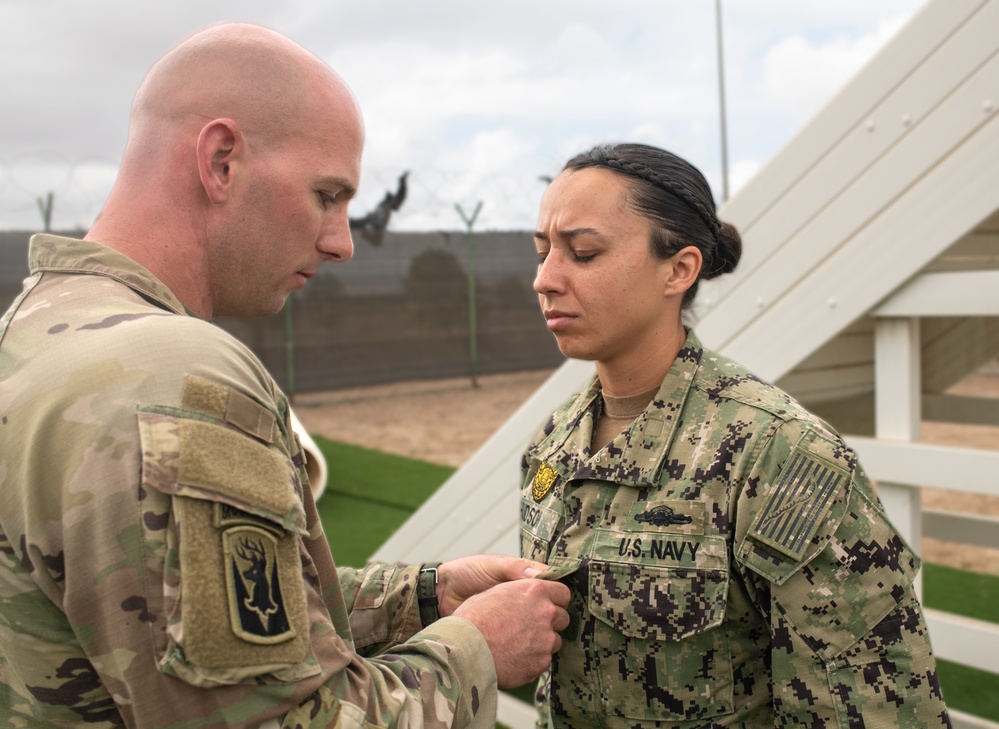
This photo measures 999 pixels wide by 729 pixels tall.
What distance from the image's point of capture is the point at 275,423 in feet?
4.05

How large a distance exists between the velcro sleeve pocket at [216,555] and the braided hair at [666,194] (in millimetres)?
1087

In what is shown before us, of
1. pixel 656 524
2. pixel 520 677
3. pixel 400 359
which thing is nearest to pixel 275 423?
pixel 520 677

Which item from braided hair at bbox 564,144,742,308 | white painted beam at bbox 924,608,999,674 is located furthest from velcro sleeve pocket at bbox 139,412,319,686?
white painted beam at bbox 924,608,999,674

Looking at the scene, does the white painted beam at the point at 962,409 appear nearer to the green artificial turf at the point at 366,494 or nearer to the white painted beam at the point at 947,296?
the white painted beam at the point at 947,296

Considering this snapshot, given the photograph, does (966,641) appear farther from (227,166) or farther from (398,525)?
(398,525)

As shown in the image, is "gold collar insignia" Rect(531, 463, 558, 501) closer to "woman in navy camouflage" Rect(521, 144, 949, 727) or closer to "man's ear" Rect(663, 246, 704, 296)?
"woman in navy camouflage" Rect(521, 144, 949, 727)

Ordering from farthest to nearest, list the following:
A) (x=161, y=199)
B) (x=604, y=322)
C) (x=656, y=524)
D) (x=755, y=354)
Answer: (x=755, y=354) → (x=604, y=322) → (x=656, y=524) → (x=161, y=199)

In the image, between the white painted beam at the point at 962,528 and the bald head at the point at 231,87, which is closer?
the bald head at the point at 231,87

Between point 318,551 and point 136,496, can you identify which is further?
point 318,551

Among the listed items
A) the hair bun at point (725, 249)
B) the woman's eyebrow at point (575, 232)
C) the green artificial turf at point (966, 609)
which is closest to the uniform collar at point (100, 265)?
the woman's eyebrow at point (575, 232)

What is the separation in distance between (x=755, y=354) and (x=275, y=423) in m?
2.14

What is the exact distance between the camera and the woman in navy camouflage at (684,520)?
1588 millimetres

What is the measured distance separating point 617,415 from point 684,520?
1.26 ft

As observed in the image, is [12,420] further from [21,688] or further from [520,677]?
[520,677]
